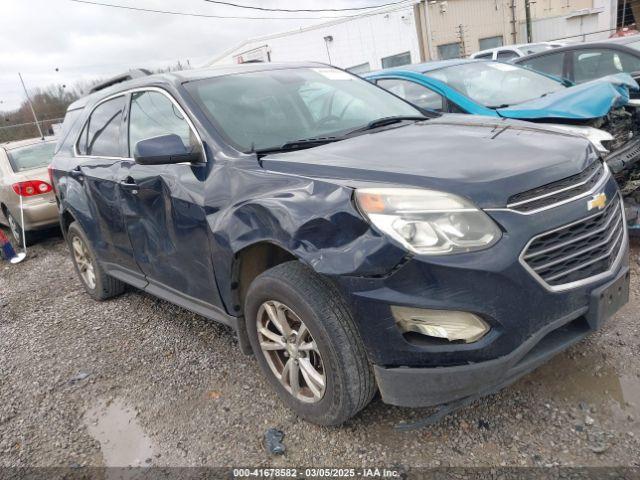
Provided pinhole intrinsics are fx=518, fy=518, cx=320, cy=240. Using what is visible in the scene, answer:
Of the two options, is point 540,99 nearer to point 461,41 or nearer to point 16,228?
point 16,228

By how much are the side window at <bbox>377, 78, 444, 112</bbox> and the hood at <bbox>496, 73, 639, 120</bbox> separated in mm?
724

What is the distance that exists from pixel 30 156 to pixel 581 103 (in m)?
7.39

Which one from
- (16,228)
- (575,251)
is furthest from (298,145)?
(16,228)

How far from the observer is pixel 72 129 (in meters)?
4.58

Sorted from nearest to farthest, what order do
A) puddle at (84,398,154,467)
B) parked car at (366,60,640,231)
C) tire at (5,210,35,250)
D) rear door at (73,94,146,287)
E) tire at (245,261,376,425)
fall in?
1. tire at (245,261,376,425)
2. puddle at (84,398,154,467)
3. rear door at (73,94,146,287)
4. parked car at (366,60,640,231)
5. tire at (5,210,35,250)

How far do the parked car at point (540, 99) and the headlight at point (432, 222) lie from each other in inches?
65.4

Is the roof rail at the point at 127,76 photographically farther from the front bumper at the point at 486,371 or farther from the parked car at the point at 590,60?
the parked car at the point at 590,60

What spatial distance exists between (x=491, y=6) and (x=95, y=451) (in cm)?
3354

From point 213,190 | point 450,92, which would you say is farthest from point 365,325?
point 450,92

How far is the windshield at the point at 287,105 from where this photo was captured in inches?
113

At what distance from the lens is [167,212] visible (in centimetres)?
302

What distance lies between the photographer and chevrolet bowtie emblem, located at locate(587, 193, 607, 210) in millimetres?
2213

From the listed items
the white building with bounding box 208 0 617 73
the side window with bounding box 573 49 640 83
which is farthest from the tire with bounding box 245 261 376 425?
the white building with bounding box 208 0 617 73

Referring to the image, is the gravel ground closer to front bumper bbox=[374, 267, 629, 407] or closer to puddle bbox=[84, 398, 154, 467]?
puddle bbox=[84, 398, 154, 467]
